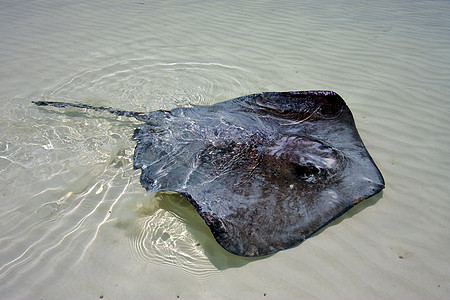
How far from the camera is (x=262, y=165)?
9.46 feet

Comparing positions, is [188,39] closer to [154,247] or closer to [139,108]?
[139,108]

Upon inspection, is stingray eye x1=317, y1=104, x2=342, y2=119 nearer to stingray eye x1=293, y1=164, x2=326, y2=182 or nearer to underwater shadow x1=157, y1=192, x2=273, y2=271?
stingray eye x1=293, y1=164, x2=326, y2=182

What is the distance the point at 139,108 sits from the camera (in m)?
4.53

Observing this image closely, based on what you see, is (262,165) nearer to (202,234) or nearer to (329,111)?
(202,234)

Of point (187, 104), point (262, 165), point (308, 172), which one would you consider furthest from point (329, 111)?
point (187, 104)

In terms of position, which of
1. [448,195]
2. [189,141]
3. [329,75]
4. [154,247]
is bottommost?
[154,247]

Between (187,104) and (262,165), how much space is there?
2167mm

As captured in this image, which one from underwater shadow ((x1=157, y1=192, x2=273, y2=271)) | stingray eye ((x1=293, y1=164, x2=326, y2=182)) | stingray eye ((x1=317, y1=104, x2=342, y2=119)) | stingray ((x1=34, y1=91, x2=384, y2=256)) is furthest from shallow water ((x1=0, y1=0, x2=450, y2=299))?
stingray eye ((x1=317, y1=104, x2=342, y2=119))

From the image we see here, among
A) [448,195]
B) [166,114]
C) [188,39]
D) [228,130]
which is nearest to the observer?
[448,195]

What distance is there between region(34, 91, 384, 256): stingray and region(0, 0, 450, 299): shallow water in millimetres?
307

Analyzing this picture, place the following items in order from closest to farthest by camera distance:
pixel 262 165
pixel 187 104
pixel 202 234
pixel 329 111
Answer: pixel 202 234 < pixel 262 165 < pixel 329 111 < pixel 187 104

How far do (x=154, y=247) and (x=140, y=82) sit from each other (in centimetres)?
336

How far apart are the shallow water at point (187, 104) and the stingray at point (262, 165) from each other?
0.31 m

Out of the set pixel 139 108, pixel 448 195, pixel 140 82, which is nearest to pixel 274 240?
pixel 448 195
